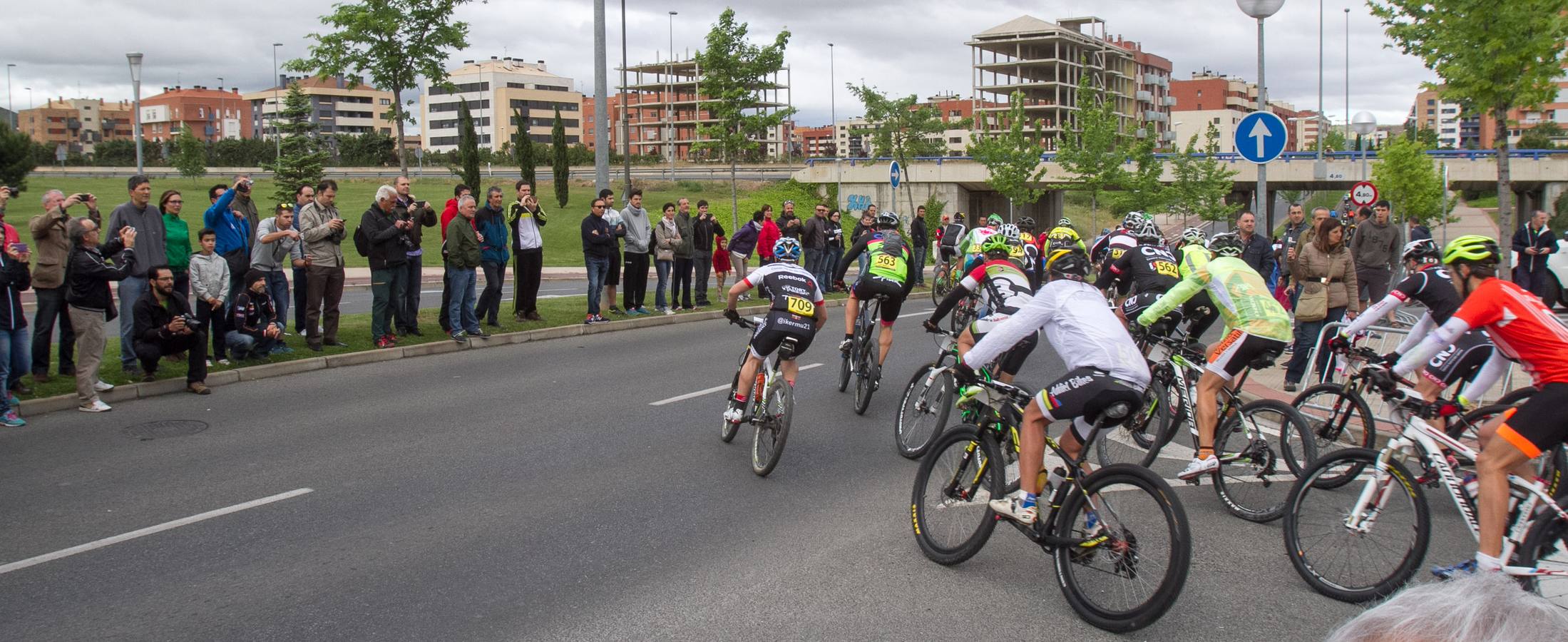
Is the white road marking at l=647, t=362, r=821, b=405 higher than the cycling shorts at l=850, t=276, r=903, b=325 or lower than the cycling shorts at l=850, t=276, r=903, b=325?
lower

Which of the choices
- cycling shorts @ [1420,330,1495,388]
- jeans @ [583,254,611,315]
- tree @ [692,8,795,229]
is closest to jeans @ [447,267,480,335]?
jeans @ [583,254,611,315]

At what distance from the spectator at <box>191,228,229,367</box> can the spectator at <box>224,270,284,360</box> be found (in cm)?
18

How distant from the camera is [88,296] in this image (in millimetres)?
10305

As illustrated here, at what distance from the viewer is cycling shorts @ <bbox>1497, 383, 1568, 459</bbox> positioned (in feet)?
16.0

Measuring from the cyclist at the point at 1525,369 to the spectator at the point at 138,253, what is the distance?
1140cm

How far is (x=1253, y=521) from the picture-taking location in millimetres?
6820

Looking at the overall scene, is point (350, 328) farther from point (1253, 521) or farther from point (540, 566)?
point (1253, 521)

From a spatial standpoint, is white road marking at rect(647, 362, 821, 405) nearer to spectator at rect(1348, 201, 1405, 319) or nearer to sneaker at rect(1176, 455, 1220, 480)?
sneaker at rect(1176, 455, 1220, 480)

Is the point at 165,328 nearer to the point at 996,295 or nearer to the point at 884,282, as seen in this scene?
the point at 884,282

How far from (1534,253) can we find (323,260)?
669 inches

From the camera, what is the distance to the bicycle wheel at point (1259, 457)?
6.83 meters

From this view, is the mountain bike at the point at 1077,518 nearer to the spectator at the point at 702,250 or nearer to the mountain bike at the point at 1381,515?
the mountain bike at the point at 1381,515

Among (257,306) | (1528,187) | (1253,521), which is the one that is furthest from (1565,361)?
(1528,187)

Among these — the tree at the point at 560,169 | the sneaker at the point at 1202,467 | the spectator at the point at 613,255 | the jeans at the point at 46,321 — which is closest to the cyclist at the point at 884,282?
the sneaker at the point at 1202,467
